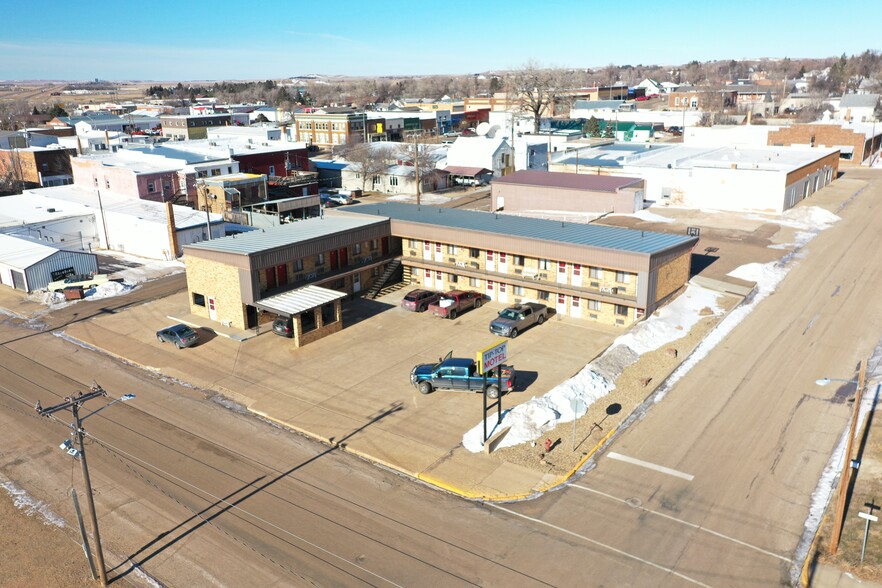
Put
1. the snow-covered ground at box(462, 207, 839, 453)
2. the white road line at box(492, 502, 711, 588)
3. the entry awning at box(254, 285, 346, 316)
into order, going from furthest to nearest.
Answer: the entry awning at box(254, 285, 346, 316)
the snow-covered ground at box(462, 207, 839, 453)
the white road line at box(492, 502, 711, 588)

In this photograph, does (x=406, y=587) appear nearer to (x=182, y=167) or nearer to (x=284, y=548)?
(x=284, y=548)

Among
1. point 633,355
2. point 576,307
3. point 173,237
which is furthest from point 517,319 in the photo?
point 173,237

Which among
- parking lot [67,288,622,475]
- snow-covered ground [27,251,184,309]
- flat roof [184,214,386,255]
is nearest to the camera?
parking lot [67,288,622,475]

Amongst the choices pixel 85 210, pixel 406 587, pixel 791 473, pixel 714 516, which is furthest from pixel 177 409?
pixel 85 210

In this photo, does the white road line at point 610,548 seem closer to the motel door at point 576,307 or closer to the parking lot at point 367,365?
the parking lot at point 367,365

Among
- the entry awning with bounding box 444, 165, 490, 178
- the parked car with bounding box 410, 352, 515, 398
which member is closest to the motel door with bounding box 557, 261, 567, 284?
the parked car with bounding box 410, 352, 515, 398

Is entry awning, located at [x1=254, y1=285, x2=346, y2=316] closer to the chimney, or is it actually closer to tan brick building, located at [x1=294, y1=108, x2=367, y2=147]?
the chimney
